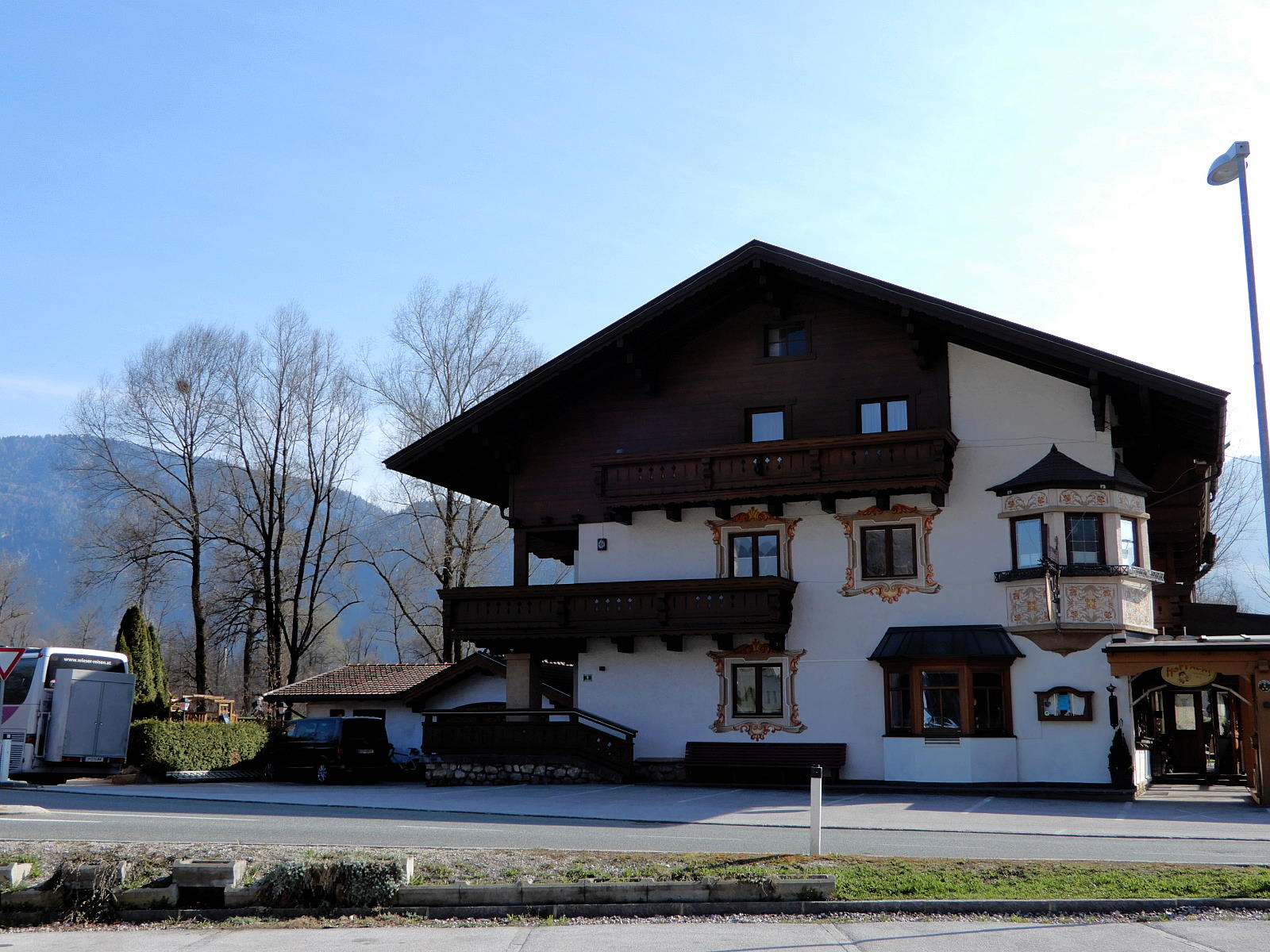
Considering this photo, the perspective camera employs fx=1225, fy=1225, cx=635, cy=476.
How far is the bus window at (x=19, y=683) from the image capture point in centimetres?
2864

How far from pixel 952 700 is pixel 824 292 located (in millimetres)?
9562

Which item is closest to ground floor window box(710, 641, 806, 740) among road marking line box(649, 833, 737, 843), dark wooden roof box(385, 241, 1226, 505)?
dark wooden roof box(385, 241, 1226, 505)

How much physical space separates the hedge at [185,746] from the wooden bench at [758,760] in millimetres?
12283

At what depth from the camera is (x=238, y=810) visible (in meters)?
19.4

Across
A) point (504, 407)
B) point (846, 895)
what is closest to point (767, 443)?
point (504, 407)

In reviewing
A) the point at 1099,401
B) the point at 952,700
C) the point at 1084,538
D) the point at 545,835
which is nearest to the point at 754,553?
the point at 952,700

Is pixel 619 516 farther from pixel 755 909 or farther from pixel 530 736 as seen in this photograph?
pixel 755 909

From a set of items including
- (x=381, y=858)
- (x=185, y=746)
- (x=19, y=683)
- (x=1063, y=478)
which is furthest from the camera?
(x=185, y=746)

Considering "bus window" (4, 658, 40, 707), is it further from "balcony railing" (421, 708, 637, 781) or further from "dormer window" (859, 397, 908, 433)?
"dormer window" (859, 397, 908, 433)

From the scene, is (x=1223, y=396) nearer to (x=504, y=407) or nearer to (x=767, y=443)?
(x=767, y=443)

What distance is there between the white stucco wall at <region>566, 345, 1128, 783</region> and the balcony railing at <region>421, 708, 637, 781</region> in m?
0.94

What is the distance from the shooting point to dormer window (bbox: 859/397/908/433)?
1088 inches

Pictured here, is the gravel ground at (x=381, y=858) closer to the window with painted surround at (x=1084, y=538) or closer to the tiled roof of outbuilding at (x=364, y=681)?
the window with painted surround at (x=1084, y=538)

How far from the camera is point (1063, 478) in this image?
992 inches
